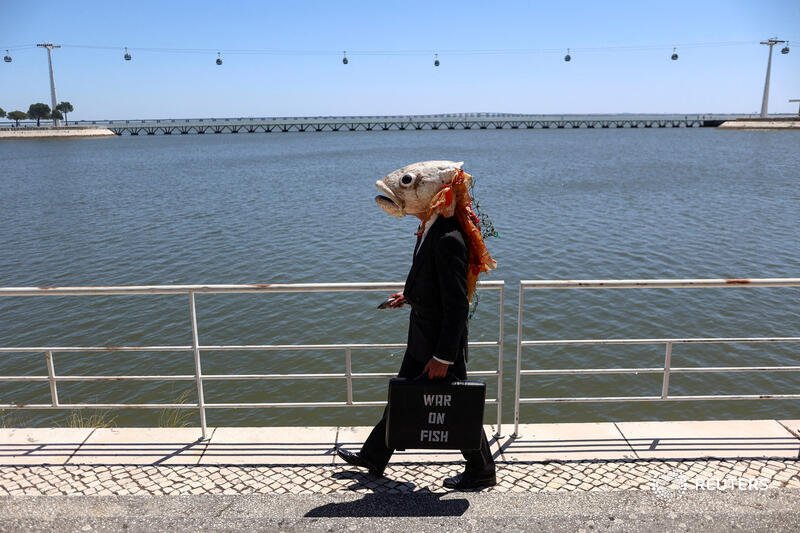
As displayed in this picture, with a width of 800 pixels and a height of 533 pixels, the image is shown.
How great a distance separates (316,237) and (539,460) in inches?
723

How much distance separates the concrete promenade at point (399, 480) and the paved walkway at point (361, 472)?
0.04 feet

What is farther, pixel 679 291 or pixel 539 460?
pixel 679 291

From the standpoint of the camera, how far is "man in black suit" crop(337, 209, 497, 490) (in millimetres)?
3730

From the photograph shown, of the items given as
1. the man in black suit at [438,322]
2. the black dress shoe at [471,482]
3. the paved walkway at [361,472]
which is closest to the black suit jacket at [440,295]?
the man in black suit at [438,322]

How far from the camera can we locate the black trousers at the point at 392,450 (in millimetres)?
4090

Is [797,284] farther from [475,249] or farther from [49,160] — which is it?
[49,160]

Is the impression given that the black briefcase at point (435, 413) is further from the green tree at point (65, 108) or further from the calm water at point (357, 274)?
the green tree at point (65, 108)

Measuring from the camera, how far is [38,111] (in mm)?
129750

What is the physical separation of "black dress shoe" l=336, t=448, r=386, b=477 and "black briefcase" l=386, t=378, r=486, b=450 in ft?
Answer: 1.23

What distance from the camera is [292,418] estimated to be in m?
9.37

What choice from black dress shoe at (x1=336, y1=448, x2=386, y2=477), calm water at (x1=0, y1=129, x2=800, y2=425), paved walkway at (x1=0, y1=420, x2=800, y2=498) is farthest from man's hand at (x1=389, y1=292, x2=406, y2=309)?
calm water at (x1=0, y1=129, x2=800, y2=425)

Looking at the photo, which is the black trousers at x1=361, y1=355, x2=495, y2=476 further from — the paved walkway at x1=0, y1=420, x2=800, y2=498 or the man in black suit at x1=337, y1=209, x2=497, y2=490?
the paved walkway at x1=0, y1=420, x2=800, y2=498

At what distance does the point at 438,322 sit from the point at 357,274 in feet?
43.6

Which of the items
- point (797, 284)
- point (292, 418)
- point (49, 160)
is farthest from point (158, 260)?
point (49, 160)
